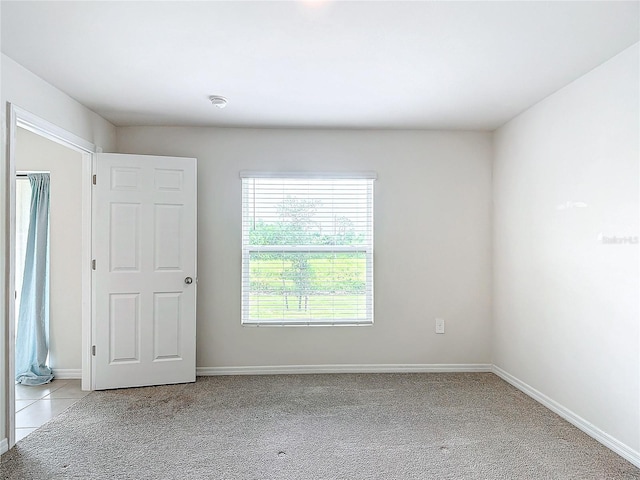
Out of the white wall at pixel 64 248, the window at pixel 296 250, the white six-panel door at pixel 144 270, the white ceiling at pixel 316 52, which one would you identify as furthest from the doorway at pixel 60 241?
the window at pixel 296 250

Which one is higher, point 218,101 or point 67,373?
point 218,101

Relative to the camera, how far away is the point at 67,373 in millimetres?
4062

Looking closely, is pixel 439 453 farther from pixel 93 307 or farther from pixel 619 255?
pixel 93 307

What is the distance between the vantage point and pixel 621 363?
254 cm

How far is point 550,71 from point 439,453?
8.35 ft

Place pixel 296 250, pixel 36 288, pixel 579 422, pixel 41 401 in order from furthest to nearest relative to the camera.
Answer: pixel 296 250 → pixel 36 288 → pixel 41 401 → pixel 579 422

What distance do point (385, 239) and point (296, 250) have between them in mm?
890

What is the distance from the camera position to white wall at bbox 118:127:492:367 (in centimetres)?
411

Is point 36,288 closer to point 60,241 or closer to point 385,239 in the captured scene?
point 60,241

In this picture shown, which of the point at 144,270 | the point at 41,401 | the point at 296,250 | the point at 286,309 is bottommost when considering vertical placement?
the point at 41,401

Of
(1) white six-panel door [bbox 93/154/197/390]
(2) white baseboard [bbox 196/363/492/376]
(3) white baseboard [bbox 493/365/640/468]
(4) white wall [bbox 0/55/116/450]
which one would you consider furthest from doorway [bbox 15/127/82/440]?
(3) white baseboard [bbox 493/365/640/468]

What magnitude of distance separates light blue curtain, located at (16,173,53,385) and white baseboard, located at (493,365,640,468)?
14.2ft

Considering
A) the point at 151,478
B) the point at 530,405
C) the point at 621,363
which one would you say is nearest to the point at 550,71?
the point at 621,363

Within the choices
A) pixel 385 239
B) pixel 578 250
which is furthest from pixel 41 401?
pixel 578 250
